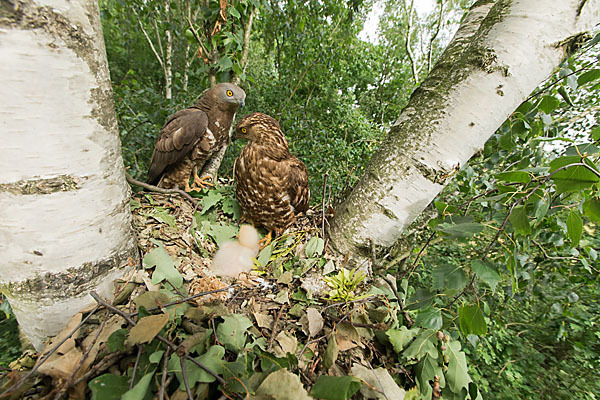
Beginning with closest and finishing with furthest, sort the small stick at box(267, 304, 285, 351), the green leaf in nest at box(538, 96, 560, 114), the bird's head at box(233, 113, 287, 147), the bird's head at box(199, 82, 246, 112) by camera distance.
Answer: the small stick at box(267, 304, 285, 351)
the green leaf in nest at box(538, 96, 560, 114)
the bird's head at box(233, 113, 287, 147)
the bird's head at box(199, 82, 246, 112)

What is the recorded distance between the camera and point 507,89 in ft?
2.94

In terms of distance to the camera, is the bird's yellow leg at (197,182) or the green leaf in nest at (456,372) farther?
the bird's yellow leg at (197,182)

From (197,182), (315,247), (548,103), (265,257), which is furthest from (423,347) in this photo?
(197,182)

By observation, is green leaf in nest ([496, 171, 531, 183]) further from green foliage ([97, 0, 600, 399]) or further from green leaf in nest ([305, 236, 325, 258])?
green leaf in nest ([305, 236, 325, 258])

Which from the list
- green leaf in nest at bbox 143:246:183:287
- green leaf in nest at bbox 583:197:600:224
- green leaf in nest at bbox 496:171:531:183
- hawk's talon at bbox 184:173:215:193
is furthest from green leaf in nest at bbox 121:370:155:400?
hawk's talon at bbox 184:173:215:193

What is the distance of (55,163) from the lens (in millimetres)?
633

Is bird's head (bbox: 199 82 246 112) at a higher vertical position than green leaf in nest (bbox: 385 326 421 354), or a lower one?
higher

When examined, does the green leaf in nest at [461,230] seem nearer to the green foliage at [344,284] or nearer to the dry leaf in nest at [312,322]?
the green foliage at [344,284]

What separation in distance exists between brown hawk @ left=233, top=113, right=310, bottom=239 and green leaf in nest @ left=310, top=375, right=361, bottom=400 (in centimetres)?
92

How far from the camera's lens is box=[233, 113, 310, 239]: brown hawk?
137 cm

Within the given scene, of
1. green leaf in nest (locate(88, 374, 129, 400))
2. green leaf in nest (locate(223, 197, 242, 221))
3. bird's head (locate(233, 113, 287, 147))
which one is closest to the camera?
green leaf in nest (locate(88, 374, 129, 400))

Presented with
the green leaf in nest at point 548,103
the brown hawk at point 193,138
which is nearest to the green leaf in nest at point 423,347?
the green leaf in nest at point 548,103

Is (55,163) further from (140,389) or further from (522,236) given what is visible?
(522,236)

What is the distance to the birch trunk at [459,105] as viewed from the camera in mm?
849
